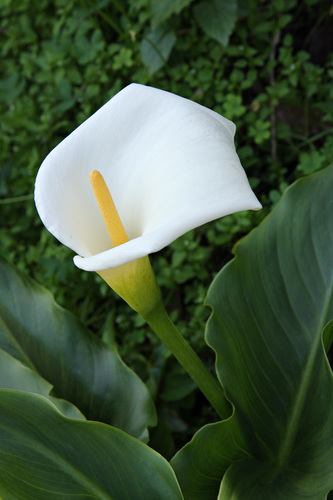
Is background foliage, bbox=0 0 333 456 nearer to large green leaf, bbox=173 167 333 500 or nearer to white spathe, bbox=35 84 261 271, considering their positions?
large green leaf, bbox=173 167 333 500

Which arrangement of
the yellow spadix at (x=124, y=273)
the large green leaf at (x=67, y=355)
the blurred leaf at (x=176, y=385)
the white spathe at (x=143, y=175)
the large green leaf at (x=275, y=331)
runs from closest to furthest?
the white spathe at (x=143, y=175)
the yellow spadix at (x=124, y=273)
the large green leaf at (x=275, y=331)
the large green leaf at (x=67, y=355)
the blurred leaf at (x=176, y=385)

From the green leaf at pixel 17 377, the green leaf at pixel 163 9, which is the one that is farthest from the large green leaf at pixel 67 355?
the green leaf at pixel 163 9

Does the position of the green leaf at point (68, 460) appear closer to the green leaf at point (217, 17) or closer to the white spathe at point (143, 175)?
the white spathe at point (143, 175)

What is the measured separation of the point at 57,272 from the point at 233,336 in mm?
757

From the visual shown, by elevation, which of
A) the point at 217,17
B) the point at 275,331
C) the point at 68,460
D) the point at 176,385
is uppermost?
the point at 217,17

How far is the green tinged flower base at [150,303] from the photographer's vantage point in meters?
0.66

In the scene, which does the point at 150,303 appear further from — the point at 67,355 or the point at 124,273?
the point at 67,355

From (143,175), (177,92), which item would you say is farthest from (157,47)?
(143,175)

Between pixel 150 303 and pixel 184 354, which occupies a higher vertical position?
pixel 150 303

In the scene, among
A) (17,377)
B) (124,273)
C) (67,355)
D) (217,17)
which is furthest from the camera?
(217,17)

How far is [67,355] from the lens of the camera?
1006 mm

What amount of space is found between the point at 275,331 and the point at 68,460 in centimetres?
38

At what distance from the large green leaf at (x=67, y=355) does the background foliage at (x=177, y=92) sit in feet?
0.74

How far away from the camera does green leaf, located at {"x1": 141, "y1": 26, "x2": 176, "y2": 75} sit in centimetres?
145
